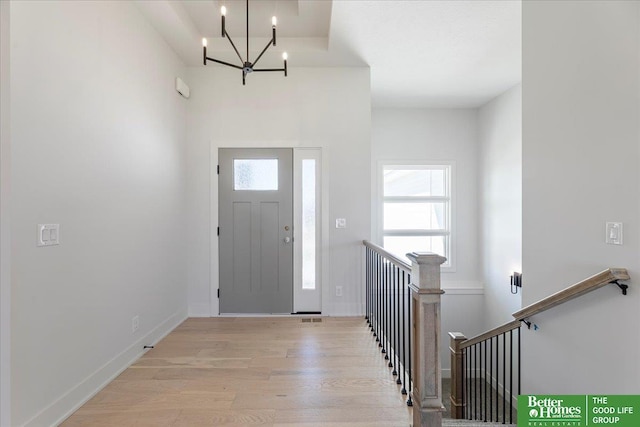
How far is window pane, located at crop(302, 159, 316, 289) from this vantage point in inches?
163

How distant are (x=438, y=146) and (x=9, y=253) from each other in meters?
5.32

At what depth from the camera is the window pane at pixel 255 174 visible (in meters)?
4.14

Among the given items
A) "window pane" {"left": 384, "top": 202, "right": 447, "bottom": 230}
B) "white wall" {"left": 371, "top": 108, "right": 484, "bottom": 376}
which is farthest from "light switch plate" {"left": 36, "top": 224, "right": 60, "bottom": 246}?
"window pane" {"left": 384, "top": 202, "right": 447, "bottom": 230}

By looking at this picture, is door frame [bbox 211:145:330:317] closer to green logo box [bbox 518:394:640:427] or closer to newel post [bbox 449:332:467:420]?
newel post [bbox 449:332:467:420]

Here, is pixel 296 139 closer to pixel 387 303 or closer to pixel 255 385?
pixel 387 303

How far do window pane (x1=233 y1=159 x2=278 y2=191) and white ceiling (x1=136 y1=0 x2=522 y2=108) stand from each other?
113cm

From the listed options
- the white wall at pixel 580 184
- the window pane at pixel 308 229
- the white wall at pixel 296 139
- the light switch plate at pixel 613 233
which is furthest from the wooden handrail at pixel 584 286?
the window pane at pixel 308 229

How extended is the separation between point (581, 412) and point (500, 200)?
345cm

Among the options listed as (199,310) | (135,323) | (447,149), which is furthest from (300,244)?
(447,149)

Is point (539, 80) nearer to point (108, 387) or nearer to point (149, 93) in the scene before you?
point (149, 93)

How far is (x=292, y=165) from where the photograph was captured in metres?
4.12

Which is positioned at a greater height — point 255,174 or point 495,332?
point 255,174

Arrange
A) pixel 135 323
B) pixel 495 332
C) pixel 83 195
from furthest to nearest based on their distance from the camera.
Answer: pixel 495 332, pixel 135 323, pixel 83 195

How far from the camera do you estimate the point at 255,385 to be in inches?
95.9
